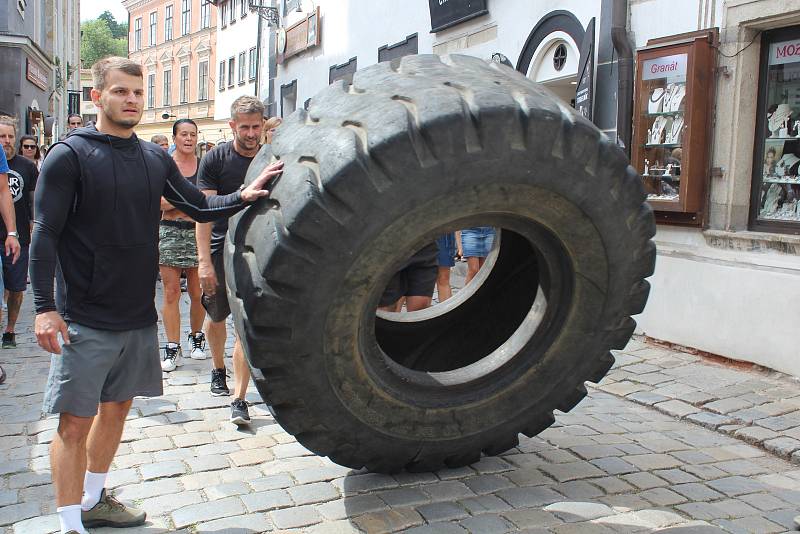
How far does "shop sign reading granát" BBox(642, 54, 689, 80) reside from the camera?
21.8 ft

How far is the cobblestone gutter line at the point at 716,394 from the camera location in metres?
4.69

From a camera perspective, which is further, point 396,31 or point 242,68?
point 242,68

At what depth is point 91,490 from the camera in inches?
128

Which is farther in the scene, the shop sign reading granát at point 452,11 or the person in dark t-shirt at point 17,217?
the shop sign reading granát at point 452,11

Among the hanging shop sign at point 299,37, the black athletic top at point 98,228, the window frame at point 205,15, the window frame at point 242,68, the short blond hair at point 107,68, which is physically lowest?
the black athletic top at point 98,228

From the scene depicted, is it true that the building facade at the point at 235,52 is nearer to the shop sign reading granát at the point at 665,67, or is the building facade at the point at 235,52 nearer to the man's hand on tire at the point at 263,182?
the shop sign reading granát at the point at 665,67

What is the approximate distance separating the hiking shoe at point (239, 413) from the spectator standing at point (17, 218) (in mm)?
2739

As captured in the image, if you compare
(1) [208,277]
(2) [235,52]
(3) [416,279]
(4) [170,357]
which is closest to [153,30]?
(2) [235,52]

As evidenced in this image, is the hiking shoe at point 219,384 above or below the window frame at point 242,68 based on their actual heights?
below

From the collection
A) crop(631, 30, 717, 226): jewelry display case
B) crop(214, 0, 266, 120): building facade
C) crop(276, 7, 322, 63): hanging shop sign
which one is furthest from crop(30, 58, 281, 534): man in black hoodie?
crop(214, 0, 266, 120): building facade

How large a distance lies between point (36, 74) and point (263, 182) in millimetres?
19628

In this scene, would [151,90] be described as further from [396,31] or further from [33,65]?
[396,31]

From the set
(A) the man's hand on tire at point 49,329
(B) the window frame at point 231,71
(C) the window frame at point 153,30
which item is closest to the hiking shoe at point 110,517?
(A) the man's hand on tire at point 49,329

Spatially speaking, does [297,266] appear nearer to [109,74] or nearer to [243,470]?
[109,74]
